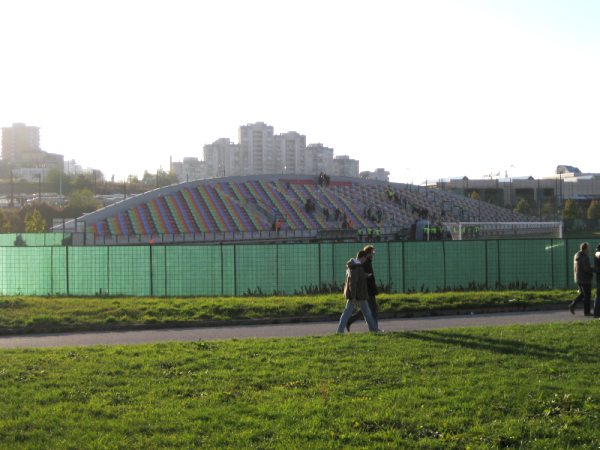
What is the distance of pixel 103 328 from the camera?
13125 mm

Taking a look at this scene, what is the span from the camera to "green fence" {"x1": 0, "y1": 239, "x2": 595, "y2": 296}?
18.5 metres

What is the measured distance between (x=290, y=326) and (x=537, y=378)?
694cm

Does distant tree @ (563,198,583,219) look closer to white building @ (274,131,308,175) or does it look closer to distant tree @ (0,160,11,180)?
white building @ (274,131,308,175)

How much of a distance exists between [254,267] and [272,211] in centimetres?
3352

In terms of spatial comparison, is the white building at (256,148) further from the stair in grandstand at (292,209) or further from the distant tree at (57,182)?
the stair in grandstand at (292,209)

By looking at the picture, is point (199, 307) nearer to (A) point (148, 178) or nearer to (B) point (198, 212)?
(B) point (198, 212)

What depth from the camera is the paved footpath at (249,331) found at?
11508 millimetres

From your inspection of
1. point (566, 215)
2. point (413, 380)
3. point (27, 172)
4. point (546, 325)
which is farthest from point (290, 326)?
point (27, 172)

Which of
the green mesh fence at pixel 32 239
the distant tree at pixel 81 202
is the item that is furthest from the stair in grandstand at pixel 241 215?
the distant tree at pixel 81 202

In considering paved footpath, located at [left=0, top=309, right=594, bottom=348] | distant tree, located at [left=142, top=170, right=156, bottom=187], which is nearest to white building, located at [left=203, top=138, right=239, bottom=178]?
distant tree, located at [left=142, top=170, right=156, bottom=187]

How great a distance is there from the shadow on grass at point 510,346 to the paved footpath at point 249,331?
2269 mm

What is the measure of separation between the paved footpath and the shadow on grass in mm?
2269

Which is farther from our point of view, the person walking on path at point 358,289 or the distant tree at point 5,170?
the distant tree at point 5,170

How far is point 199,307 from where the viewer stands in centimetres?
1470
